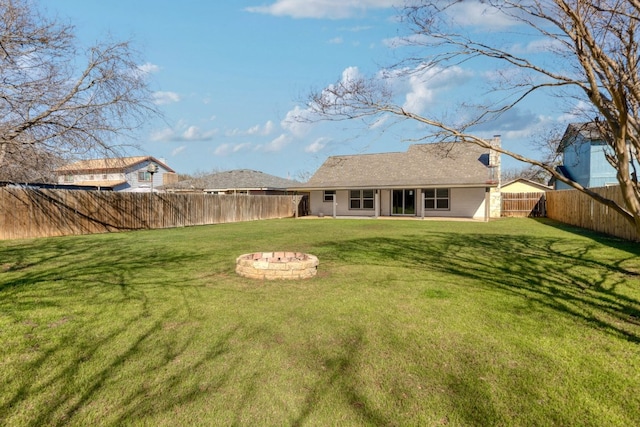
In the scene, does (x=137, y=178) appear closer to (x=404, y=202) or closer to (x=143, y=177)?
(x=143, y=177)

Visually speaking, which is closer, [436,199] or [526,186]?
[436,199]

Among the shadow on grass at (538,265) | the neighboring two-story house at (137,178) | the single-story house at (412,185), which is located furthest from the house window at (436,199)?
the neighboring two-story house at (137,178)

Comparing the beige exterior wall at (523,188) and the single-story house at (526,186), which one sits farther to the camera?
the beige exterior wall at (523,188)

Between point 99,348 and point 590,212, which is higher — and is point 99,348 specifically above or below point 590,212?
below

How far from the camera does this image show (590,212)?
619 inches

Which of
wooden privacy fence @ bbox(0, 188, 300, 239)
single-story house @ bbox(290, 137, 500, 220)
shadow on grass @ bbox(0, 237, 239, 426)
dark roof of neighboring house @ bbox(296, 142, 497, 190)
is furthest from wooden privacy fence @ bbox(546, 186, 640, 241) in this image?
wooden privacy fence @ bbox(0, 188, 300, 239)

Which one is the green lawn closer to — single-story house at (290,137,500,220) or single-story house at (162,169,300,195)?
single-story house at (290,137,500,220)

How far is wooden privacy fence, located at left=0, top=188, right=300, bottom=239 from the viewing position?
13.1 metres

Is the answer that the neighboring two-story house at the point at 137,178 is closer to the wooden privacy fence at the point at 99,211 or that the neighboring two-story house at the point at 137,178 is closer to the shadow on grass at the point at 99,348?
the wooden privacy fence at the point at 99,211

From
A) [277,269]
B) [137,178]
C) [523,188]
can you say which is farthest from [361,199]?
[137,178]

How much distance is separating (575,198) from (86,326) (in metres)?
21.2

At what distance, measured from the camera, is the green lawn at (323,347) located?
2.67 meters

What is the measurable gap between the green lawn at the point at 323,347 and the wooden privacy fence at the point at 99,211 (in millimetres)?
7747

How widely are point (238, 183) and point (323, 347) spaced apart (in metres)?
31.9
